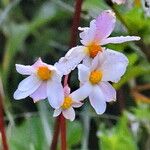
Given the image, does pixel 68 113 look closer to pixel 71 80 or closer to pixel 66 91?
pixel 66 91

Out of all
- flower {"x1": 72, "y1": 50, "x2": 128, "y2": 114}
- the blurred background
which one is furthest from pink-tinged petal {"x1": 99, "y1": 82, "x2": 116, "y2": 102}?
the blurred background

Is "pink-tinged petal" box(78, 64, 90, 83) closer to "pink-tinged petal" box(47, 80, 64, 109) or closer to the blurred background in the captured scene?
"pink-tinged petal" box(47, 80, 64, 109)

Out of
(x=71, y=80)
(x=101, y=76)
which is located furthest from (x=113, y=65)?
(x=71, y=80)

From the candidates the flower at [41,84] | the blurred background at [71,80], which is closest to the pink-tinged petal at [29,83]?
the flower at [41,84]

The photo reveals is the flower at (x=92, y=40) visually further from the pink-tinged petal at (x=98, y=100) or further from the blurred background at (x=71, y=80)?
the blurred background at (x=71, y=80)

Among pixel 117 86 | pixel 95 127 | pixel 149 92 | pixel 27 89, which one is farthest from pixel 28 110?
pixel 27 89

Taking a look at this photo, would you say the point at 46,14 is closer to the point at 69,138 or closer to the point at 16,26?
the point at 16,26

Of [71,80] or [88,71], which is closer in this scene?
[88,71]
